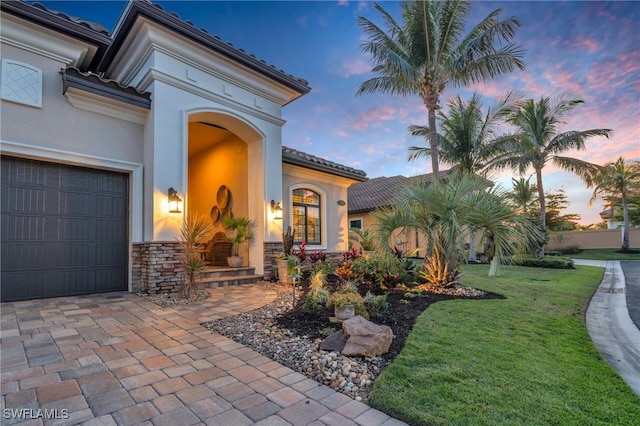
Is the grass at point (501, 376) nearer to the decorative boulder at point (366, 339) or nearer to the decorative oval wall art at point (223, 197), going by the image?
the decorative boulder at point (366, 339)

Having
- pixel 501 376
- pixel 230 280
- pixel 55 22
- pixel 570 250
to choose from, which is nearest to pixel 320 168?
pixel 230 280

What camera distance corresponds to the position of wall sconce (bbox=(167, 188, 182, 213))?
6.92 meters

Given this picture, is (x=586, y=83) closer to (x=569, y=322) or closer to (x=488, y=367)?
(x=569, y=322)

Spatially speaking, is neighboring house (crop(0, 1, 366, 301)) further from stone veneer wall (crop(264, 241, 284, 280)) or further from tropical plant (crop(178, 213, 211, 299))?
tropical plant (crop(178, 213, 211, 299))

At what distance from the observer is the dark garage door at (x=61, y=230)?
5871 mm

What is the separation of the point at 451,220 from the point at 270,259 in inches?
203

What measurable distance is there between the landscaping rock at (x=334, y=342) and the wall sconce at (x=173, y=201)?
4887 millimetres

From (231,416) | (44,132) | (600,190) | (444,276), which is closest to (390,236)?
(444,276)

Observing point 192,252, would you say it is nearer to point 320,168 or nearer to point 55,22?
point 55,22

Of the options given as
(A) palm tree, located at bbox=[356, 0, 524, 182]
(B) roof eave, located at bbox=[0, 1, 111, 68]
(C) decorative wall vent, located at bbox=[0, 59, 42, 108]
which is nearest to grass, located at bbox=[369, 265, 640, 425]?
(A) palm tree, located at bbox=[356, 0, 524, 182]

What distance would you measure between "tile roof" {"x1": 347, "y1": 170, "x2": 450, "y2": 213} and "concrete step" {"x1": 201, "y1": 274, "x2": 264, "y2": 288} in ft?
34.7

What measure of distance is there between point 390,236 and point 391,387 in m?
4.42

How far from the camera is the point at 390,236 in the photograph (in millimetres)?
6949

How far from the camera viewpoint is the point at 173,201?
695 cm
